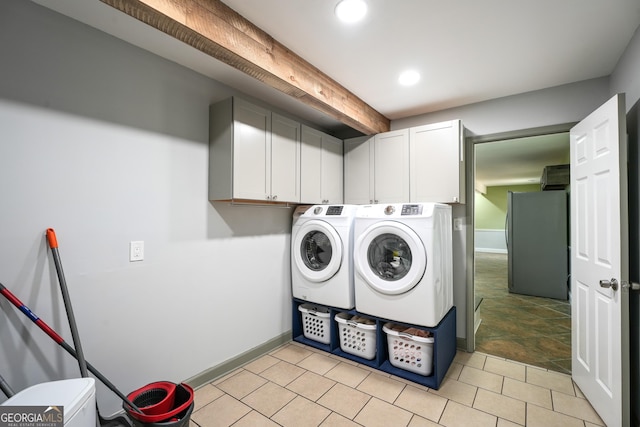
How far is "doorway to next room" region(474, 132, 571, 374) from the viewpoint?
288 centimetres

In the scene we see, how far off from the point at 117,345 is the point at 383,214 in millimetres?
2109

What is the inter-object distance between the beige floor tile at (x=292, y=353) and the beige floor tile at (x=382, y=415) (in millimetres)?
847

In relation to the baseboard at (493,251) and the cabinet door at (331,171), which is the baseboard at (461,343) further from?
the baseboard at (493,251)

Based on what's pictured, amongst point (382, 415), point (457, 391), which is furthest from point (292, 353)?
point (457, 391)

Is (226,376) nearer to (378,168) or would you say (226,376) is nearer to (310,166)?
(310,166)

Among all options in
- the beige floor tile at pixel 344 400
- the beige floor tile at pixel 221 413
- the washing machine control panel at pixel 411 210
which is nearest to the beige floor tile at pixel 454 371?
the beige floor tile at pixel 344 400

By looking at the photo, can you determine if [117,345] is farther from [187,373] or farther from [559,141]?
[559,141]

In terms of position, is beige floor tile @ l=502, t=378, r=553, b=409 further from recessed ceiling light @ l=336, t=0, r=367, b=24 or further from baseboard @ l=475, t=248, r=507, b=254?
baseboard @ l=475, t=248, r=507, b=254

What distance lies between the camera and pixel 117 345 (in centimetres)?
178

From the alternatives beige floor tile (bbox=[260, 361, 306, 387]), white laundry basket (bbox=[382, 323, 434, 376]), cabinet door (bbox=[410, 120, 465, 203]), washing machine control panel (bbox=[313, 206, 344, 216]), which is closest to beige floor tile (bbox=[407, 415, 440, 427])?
white laundry basket (bbox=[382, 323, 434, 376])

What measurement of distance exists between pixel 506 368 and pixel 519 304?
2395 millimetres

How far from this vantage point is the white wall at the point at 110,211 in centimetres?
145

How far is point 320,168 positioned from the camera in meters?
3.07
